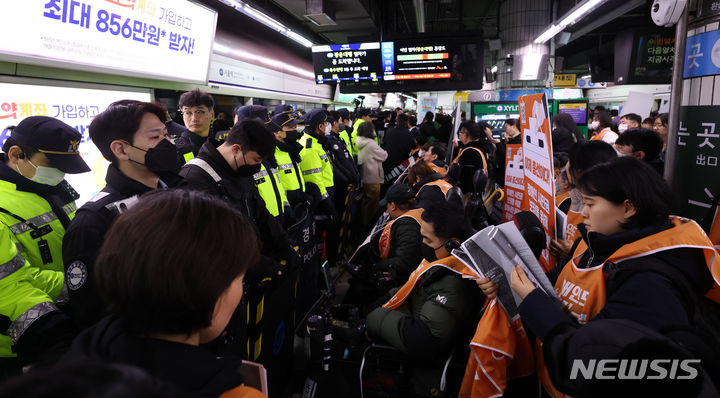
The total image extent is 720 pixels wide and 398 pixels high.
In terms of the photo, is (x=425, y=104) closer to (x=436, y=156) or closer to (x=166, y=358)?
(x=436, y=156)

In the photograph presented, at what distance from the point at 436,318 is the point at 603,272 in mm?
807

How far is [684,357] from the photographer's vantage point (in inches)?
37.4

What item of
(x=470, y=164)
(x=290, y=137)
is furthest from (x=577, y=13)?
(x=290, y=137)

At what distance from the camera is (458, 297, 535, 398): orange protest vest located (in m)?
1.64

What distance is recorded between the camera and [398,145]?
7.61m

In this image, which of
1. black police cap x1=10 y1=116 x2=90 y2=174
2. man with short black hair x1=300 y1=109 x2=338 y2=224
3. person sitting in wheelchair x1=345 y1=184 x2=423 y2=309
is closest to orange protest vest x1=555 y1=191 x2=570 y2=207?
person sitting in wheelchair x1=345 y1=184 x2=423 y2=309

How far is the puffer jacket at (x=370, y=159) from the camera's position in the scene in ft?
21.1

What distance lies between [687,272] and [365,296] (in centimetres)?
216

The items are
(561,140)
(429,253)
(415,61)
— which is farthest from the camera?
(415,61)

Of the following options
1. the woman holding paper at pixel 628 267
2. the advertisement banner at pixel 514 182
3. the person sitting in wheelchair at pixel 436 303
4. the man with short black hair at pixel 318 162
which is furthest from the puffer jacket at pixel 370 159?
the woman holding paper at pixel 628 267

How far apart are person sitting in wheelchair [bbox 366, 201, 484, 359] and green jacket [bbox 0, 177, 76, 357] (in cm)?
144

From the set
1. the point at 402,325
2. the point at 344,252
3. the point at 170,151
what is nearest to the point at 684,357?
the point at 402,325

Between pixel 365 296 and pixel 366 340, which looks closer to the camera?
pixel 366 340

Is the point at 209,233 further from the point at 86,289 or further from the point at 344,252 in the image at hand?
the point at 344,252
